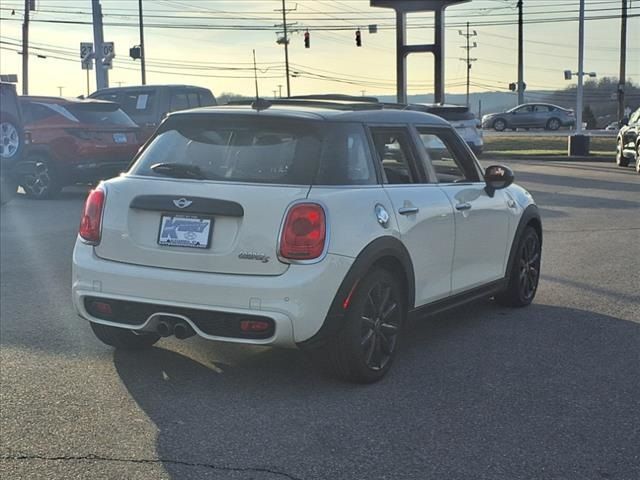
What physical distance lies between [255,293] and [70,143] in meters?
11.4

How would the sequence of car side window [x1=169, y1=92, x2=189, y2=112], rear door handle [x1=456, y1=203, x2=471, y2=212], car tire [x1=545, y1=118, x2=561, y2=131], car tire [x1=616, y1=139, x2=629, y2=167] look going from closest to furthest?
rear door handle [x1=456, y1=203, x2=471, y2=212]
car side window [x1=169, y1=92, x2=189, y2=112]
car tire [x1=616, y1=139, x2=629, y2=167]
car tire [x1=545, y1=118, x2=561, y2=131]

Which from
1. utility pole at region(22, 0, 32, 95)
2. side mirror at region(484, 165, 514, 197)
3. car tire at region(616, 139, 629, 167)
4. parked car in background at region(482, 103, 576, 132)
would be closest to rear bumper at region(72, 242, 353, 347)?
side mirror at region(484, 165, 514, 197)

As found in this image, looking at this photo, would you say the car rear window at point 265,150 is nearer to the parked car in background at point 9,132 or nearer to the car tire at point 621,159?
the parked car in background at point 9,132

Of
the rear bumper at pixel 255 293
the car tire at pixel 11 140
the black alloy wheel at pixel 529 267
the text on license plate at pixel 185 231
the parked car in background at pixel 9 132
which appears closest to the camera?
the rear bumper at pixel 255 293

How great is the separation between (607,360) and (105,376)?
3096 mm

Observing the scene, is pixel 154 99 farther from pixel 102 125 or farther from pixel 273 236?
pixel 273 236

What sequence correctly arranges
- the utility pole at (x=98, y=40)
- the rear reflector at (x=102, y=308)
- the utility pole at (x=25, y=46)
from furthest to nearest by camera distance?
the utility pole at (x=25, y=46) < the utility pole at (x=98, y=40) < the rear reflector at (x=102, y=308)

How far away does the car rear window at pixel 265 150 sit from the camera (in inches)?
192

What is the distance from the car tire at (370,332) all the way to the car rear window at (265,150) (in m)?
0.63

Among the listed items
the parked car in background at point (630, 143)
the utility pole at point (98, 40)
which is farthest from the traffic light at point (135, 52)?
the parked car in background at point (630, 143)

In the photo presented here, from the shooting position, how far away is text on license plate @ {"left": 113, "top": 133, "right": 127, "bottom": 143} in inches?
603

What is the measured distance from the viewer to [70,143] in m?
15.2

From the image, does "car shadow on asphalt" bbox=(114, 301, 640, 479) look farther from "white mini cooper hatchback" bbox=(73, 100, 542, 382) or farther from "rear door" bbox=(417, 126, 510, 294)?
"rear door" bbox=(417, 126, 510, 294)

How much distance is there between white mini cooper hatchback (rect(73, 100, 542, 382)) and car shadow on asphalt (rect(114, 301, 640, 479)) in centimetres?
33
